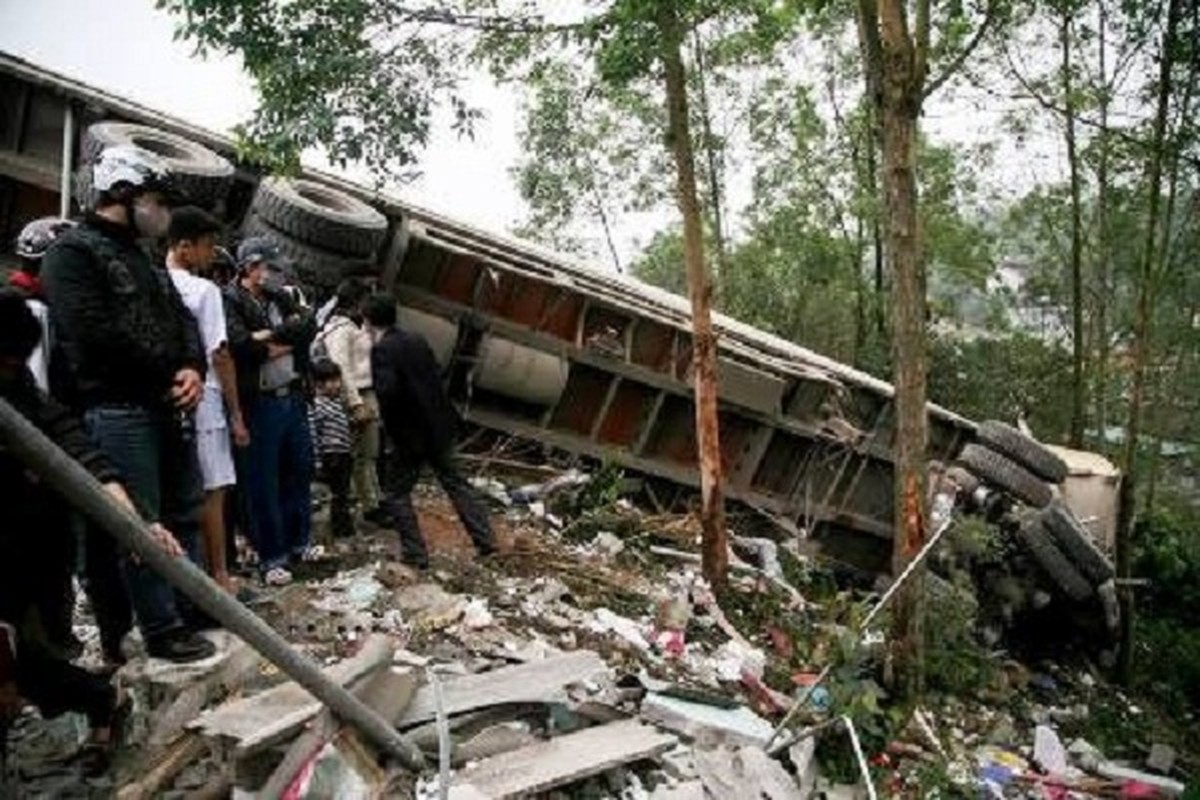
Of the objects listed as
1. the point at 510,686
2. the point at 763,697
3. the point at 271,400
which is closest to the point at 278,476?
the point at 271,400

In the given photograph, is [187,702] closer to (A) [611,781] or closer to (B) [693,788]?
(A) [611,781]

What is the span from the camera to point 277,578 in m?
5.10

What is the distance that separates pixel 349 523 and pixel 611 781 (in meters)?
2.99

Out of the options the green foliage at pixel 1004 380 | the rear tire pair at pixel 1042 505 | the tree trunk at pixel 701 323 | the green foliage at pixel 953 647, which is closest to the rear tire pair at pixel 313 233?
the tree trunk at pixel 701 323

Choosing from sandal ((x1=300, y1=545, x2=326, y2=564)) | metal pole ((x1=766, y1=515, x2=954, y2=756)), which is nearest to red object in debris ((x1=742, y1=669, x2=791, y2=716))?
metal pole ((x1=766, y1=515, x2=954, y2=756))

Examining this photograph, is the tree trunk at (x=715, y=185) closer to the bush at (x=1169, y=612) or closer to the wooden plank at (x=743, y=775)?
the bush at (x=1169, y=612)

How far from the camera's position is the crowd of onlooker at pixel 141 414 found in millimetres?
2994

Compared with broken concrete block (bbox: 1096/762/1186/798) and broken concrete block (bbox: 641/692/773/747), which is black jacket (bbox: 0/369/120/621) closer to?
broken concrete block (bbox: 641/692/773/747)

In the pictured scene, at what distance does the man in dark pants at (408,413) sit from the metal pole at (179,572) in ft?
9.02

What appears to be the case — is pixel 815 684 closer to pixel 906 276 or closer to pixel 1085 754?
pixel 906 276

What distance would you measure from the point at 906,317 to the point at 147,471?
3.98m

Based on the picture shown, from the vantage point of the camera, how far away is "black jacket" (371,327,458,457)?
5.61 metres

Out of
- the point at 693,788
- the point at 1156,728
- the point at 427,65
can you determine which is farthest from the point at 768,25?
the point at 1156,728

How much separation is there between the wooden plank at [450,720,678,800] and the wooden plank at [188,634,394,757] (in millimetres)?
475
